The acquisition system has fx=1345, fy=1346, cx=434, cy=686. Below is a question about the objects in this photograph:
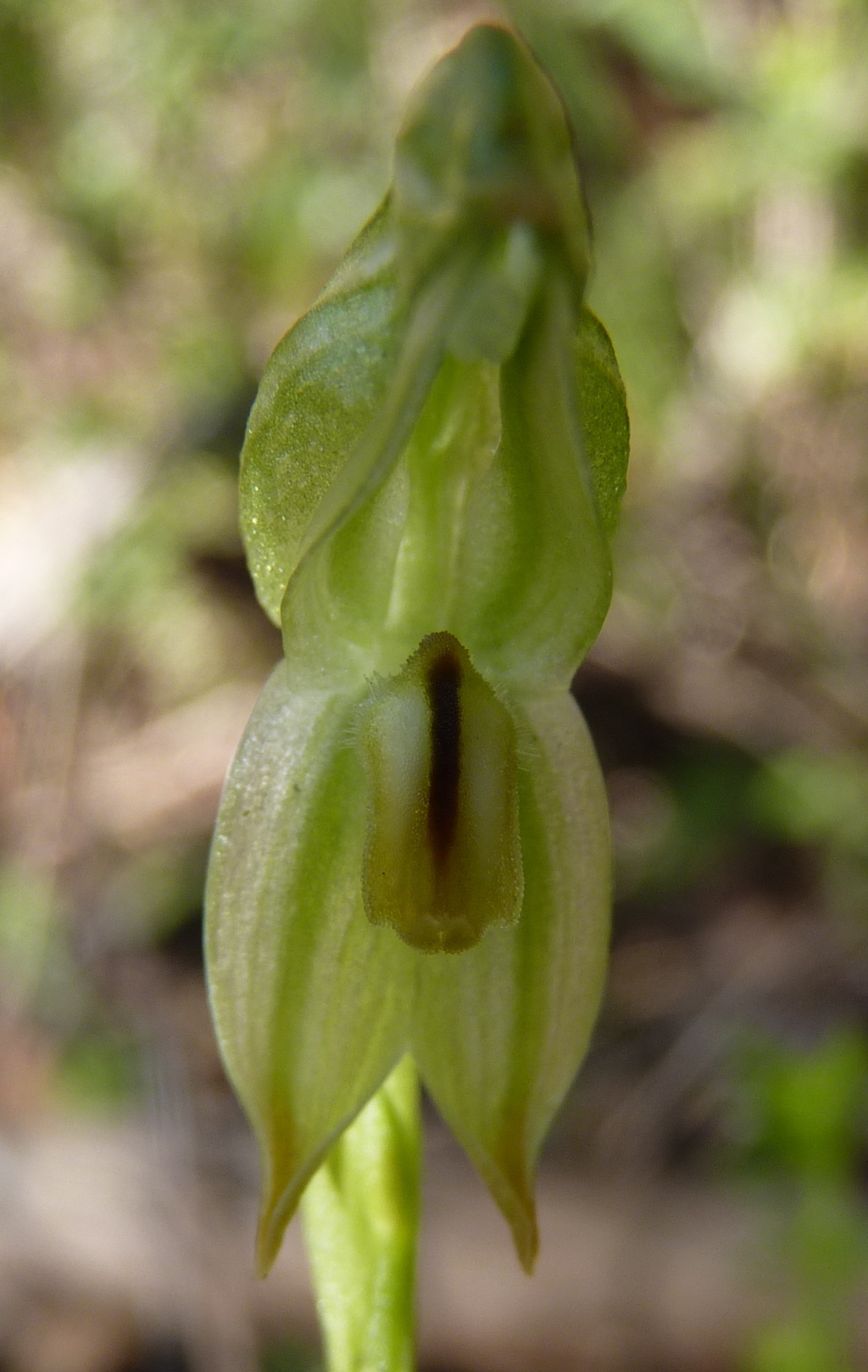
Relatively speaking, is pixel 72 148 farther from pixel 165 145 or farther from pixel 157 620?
pixel 157 620

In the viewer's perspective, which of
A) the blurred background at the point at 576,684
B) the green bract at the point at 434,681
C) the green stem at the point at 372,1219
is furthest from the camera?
the blurred background at the point at 576,684

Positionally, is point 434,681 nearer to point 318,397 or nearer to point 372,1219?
point 318,397

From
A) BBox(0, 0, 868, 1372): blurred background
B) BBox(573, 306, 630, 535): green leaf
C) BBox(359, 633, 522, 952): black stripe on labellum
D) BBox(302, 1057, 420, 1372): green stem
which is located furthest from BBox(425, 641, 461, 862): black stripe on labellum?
BBox(0, 0, 868, 1372): blurred background

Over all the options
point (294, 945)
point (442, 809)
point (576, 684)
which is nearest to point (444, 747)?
point (442, 809)

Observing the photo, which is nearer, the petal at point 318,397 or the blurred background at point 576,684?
the petal at point 318,397

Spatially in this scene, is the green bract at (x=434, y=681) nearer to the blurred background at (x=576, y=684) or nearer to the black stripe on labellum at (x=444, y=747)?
the black stripe on labellum at (x=444, y=747)

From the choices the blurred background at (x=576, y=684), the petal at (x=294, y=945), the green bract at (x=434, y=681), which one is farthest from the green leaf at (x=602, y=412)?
the blurred background at (x=576, y=684)

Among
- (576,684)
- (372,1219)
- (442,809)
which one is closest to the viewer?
(442,809)
